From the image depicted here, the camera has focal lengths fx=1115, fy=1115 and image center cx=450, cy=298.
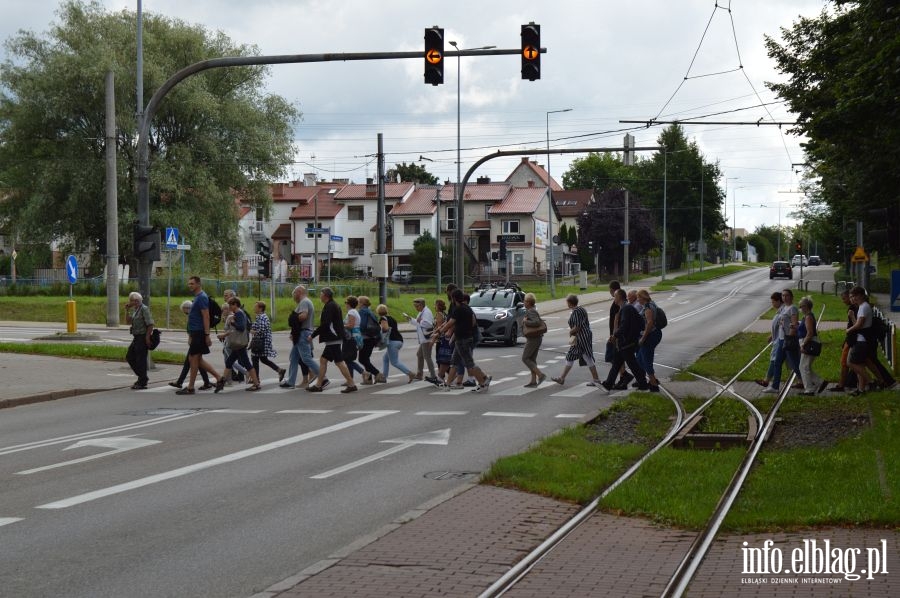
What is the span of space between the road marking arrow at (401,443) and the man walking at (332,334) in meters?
5.10

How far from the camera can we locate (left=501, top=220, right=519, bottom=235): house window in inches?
3760

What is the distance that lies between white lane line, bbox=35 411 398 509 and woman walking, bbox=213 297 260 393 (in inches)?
180

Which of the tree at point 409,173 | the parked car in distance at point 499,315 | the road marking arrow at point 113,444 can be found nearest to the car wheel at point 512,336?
the parked car in distance at point 499,315

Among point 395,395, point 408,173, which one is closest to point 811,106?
point 395,395

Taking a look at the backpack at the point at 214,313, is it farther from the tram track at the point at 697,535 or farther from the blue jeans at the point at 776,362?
the blue jeans at the point at 776,362

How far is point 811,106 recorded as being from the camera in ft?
71.1

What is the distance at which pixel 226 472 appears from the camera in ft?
36.3

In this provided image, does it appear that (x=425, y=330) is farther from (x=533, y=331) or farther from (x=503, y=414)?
(x=503, y=414)

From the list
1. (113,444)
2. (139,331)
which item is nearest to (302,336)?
(139,331)

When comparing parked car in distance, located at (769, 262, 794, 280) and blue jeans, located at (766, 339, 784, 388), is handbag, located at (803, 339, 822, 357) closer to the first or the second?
blue jeans, located at (766, 339, 784, 388)

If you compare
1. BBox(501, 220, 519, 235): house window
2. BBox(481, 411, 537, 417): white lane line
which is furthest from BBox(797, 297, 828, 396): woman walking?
BBox(501, 220, 519, 235): house window

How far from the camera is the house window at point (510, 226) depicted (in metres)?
95.5

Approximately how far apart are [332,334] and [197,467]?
7.77 m

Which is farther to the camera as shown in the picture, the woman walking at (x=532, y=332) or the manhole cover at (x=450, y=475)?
the woman walking at (x=532, y=332)
